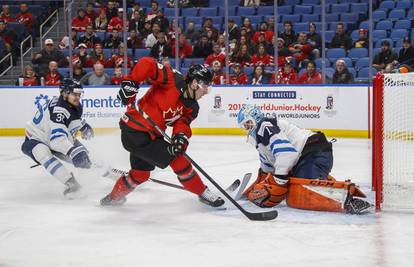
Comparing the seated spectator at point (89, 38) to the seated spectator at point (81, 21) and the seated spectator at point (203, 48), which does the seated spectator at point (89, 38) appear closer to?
the seated spectator at point (81, 21)

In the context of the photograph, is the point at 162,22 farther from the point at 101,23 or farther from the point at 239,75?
the point at 239,75

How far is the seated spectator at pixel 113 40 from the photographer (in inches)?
408

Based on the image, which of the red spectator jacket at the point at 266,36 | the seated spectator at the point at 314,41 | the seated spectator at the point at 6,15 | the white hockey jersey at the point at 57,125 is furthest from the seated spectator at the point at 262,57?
the white hockey jersey at the point at 57,125

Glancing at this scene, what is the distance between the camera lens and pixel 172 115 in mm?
4621

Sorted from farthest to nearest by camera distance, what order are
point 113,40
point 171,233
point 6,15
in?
point 6,15, point 113,40, point 171,233

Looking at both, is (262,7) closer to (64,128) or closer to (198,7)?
(198,7)

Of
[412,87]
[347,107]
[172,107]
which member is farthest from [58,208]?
[347,107]

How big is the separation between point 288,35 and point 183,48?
145 cm

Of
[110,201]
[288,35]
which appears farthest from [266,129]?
[288,35]

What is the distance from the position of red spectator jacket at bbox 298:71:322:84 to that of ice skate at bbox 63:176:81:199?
16.2ft

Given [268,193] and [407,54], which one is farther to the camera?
[407,54]

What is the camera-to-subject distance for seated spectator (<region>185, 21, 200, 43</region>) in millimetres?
10367

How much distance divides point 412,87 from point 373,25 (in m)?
4.94

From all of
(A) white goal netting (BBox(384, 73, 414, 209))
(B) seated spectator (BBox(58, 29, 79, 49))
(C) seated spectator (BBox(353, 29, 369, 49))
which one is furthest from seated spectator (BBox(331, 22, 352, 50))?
(A) white goal netting (BBox(384, 73, 414, 209))
